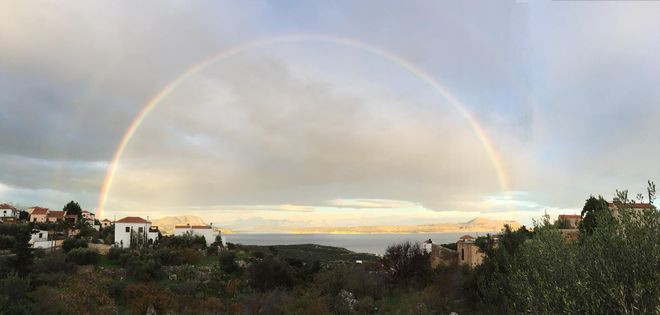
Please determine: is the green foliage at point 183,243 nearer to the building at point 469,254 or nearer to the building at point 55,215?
the building at point 55,215

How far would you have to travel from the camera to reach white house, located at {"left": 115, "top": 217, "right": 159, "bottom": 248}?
6062 cm

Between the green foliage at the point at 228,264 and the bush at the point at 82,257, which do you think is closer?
the bush at the point at 82,257

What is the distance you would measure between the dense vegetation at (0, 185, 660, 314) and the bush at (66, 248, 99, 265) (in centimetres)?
10

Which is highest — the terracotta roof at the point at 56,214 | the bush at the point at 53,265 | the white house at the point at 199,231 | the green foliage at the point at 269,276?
the terracotta roof at the point at 56,214

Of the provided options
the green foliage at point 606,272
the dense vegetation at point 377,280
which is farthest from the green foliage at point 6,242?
the green foliage at point 606,272

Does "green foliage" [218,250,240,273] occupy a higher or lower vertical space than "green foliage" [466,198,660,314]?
lower

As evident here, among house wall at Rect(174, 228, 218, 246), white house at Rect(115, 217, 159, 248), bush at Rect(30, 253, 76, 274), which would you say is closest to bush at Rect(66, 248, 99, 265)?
bush at Rect(30, 253, 76, 274)

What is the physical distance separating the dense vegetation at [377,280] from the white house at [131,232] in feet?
9.97

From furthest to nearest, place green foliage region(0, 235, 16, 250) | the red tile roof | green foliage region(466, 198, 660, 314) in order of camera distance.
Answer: the red tile roof < green foliage region(0, 235, 16, 250) < green foliage region(466, 198, 660, 314)

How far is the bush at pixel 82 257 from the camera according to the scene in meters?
43.6

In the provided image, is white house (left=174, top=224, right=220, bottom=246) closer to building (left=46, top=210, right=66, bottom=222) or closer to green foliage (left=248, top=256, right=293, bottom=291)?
building (left=46, top=210, right=66, bottom=222)

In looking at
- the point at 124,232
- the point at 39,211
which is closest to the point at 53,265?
the point at 124,232

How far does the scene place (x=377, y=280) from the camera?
112ft

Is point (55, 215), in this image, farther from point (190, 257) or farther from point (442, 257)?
point (442, 257)
